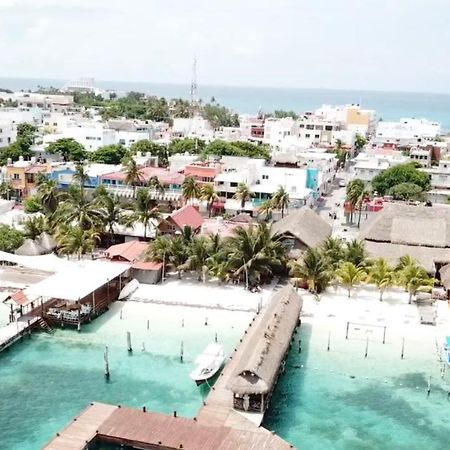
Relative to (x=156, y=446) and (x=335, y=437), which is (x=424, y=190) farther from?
(x=156, y=446)

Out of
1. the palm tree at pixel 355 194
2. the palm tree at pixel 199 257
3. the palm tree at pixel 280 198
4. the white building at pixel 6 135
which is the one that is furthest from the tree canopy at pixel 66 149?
the palm tree at pixel 199 257

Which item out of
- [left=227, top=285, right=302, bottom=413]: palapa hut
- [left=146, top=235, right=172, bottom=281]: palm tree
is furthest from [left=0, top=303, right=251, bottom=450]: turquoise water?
[left=146, top=235, right=172, bottom=281]: palm tree

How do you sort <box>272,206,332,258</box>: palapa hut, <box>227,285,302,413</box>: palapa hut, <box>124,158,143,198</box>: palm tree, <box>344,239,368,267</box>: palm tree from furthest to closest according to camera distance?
<box>124,158,143,198</box>: palm tree, <box>272,206,332,258</box>: palapa hut, <box>344,239,368,267</box>: palm tree, <box>227,285,302,413</box>: palapa hut

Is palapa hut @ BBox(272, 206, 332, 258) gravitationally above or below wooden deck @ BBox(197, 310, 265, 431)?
above

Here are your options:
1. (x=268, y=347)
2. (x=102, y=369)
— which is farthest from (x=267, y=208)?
(x=268, y=347)

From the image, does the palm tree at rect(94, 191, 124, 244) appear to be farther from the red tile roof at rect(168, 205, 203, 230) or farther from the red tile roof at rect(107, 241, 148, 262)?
the red tile roof at rect(168, 205, 203, 230)

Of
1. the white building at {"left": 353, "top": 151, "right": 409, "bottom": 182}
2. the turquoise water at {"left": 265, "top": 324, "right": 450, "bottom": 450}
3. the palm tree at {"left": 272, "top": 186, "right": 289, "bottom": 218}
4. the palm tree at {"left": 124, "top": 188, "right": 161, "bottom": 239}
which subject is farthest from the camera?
the white building at {"left": 353, "top": 151, "right": 409, "bottom": 182}

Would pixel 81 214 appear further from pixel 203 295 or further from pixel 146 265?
pixel 203 295
